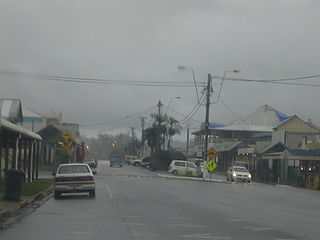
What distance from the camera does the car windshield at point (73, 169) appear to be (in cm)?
2661

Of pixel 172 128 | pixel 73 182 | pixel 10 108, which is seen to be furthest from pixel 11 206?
pixel 172 128

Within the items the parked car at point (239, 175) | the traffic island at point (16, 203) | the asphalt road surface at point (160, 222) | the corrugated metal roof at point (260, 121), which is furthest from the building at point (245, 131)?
the asphalt road surface at point (160, 222)

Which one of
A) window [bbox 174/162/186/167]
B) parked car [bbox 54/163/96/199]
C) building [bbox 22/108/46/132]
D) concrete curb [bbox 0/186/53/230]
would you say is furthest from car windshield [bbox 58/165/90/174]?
building [bbox 22/108/46/132]

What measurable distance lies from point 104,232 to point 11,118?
90.3 ft

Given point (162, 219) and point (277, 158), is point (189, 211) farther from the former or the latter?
point (277, 158)

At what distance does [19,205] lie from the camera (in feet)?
68.7

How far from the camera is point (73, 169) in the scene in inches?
1053

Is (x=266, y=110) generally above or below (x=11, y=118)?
above

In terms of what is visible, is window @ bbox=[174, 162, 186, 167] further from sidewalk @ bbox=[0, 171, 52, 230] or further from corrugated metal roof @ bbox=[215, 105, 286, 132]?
corrugated metal roof @ bbox=[215, 105, 286, 132]

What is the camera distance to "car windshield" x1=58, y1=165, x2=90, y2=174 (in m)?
26.6

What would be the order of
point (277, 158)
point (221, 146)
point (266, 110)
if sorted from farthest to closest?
1. point (266, 110)
2. point (221, 146)
3. point (277, 158)

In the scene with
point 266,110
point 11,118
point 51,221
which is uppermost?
point 266,110

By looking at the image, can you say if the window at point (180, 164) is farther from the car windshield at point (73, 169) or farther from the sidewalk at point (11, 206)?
the sidewalk at point (11, 206)

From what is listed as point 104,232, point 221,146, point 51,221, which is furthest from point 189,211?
point 221,146
